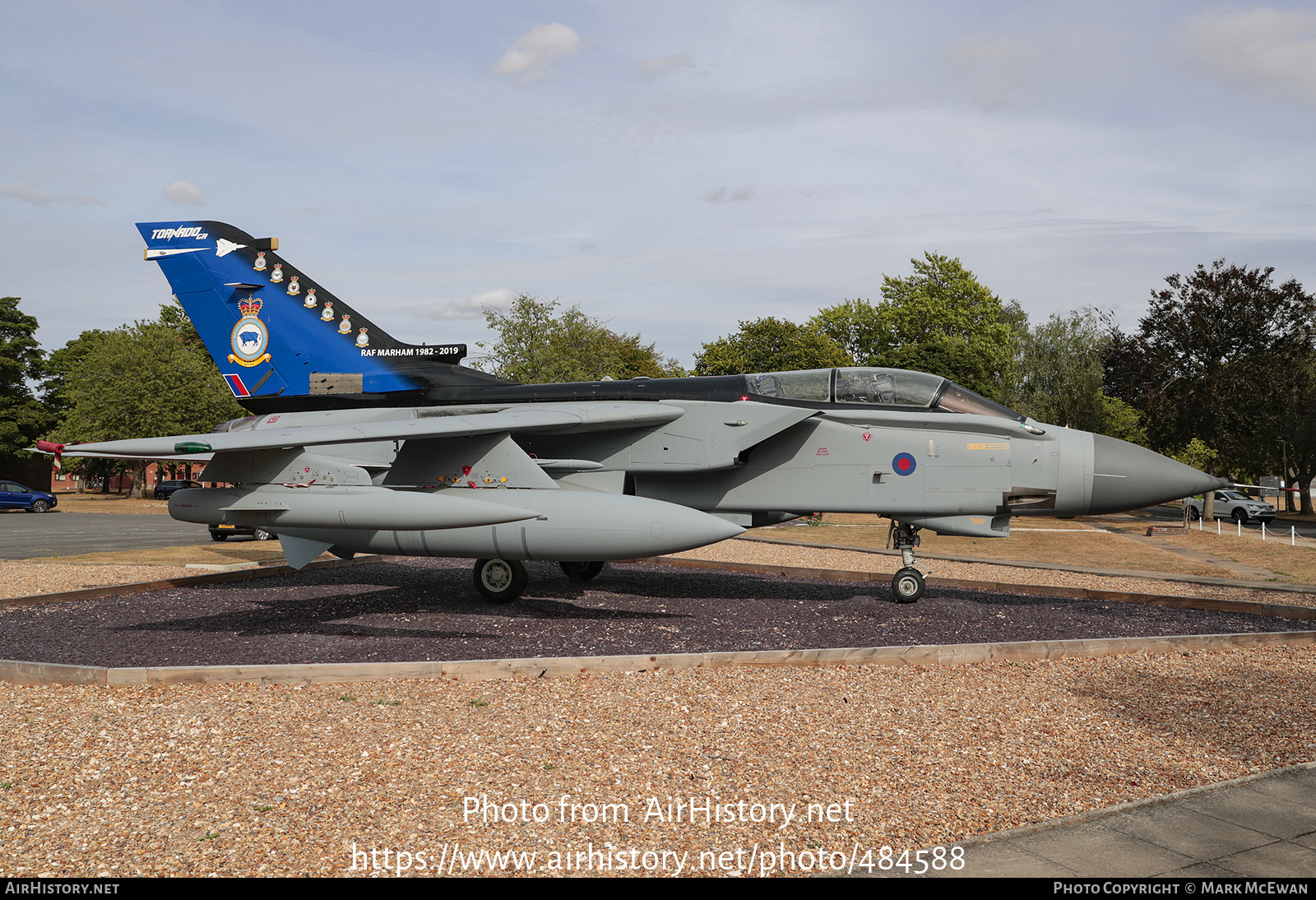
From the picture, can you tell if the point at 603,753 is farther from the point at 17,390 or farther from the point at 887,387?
the point at 17,390

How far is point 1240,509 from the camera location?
40312mm

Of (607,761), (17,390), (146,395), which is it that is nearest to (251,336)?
(607,761)

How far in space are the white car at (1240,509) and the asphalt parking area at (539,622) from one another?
33235 millimetres

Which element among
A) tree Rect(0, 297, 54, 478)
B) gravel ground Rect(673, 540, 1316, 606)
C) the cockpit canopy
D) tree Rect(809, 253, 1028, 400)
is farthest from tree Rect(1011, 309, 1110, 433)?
tree Rect(0, 297, 54, 478)

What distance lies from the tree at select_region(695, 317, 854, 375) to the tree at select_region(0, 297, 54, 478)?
46.6 metres

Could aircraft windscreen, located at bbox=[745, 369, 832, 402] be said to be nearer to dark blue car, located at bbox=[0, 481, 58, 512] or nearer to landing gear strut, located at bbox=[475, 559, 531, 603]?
landing gear strut, located at bbox=[475, 559, 531, 603]

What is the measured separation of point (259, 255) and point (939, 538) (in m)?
18.7

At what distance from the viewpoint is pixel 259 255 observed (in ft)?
44.6

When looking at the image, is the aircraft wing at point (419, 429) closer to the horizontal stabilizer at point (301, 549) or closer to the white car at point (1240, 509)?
the horizontal stabilizer at point (301, 549)

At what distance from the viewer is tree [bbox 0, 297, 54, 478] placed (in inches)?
2346

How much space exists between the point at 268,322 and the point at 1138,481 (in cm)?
1242

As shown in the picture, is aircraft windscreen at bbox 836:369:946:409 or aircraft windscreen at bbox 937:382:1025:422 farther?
aircraft windscreen at bbox 836:369:946:409

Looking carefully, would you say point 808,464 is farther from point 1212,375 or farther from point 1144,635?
point 1212,375
